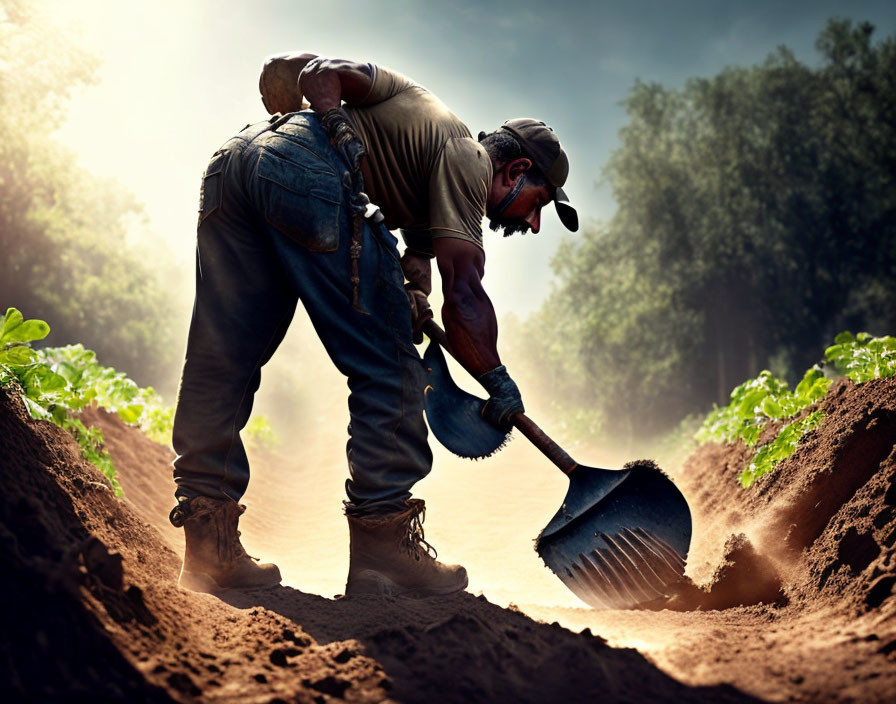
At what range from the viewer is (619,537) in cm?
309

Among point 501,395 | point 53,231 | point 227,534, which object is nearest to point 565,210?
point 501,395

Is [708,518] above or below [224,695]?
above

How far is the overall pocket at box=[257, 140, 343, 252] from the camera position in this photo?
2.76 m

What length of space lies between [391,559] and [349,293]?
104 centimetres

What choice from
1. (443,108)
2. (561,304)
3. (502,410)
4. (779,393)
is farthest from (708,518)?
(561,304)

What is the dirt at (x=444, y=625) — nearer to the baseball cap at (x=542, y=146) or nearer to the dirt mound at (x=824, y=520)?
the dirt mound at (x=824, y=520)

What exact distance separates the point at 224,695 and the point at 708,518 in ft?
13.3

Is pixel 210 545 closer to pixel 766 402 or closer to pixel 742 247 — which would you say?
pixel 766 402

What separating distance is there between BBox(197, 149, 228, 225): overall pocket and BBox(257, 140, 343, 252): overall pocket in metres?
0.25

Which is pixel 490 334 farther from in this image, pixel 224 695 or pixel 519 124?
pixel 224 695

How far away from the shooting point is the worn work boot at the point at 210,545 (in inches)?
117

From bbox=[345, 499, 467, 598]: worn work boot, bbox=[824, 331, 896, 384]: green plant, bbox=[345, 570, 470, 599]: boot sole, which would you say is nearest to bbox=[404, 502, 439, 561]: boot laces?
bbox=[345, 499, 467, 598]: worn work boot

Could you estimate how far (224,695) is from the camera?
1795 millimetres

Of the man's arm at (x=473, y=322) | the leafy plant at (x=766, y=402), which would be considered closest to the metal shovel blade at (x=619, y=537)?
the man's arm at (x=473, y=322)
